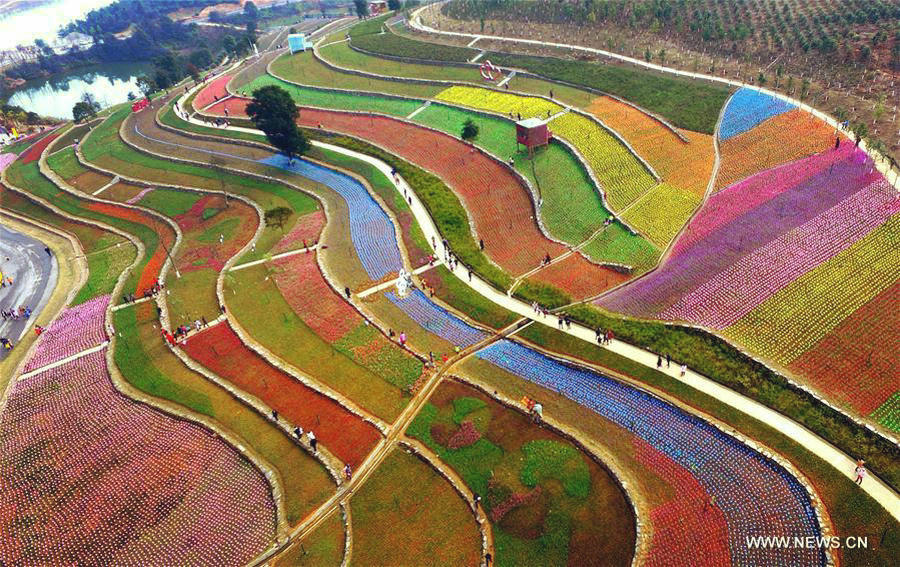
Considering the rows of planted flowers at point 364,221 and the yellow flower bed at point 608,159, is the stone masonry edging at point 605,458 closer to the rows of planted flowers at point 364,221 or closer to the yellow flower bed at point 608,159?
the rows of planted flowers at point 364,221

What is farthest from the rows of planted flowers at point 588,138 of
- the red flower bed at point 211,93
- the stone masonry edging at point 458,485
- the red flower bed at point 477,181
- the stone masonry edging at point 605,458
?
the red flower bed at point 211,93

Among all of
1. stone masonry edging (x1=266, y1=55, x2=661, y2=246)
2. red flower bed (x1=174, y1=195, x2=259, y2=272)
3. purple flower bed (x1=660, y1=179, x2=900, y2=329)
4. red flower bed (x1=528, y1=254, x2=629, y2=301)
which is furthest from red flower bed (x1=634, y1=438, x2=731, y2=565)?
red flower bed (x1=174, y1=195, x2=259, y2=272)

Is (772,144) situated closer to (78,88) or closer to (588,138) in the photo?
(588,138)

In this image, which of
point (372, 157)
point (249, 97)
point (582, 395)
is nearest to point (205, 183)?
point (372, 157)

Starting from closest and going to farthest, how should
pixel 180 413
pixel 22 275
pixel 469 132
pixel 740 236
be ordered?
pixel 180 413 → pixel 740 236 → pixel 22 275 → pixel 469 132

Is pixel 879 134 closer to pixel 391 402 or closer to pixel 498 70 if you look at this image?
pixel 498 70

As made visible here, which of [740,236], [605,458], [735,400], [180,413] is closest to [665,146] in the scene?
[740,236]

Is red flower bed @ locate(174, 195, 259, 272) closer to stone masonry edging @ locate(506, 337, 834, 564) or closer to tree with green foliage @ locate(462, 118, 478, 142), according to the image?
tree with green foliage @ locate(462, 118, 478, 142)
